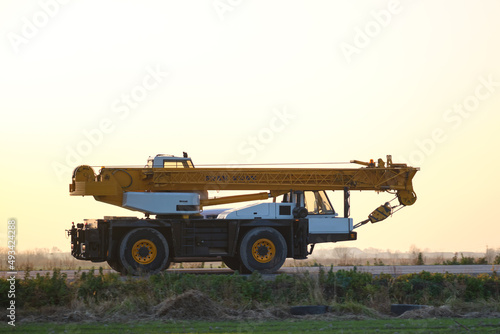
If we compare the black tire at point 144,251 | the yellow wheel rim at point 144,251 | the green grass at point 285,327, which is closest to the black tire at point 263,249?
the black tire at point 144,251

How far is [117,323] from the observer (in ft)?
58.0

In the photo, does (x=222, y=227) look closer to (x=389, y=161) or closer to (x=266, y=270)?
(x=266, y=270)

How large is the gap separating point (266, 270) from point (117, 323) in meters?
11.0

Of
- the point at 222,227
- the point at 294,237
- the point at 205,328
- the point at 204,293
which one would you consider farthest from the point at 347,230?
the point at 205,328

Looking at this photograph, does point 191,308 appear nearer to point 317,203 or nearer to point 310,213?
point 310,213

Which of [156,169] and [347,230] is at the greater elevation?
[156,169]

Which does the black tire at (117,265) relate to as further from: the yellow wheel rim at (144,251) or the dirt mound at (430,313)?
the dirt mound at (430,313)

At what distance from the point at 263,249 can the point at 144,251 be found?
4.35 metres

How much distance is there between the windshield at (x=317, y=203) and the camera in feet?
97.7

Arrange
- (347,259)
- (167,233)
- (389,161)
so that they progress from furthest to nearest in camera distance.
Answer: (347,259)
(389,161)
(167,233)

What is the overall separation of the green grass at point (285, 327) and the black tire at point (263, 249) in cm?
1000

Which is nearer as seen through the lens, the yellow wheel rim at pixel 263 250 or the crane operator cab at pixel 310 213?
the yellow wheel rim at pixel 263 250

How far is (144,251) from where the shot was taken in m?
27.5

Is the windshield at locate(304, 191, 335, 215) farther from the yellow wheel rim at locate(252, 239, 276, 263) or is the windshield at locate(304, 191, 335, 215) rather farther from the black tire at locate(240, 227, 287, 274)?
the yellow wheel rim at locate(252, 239, 276, 263)
